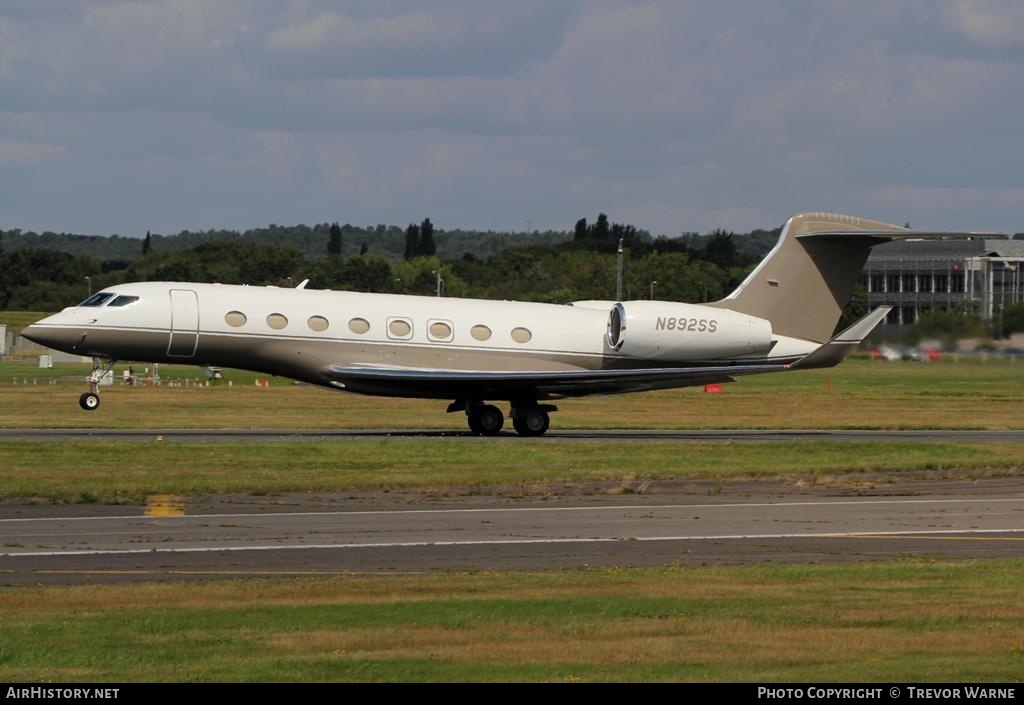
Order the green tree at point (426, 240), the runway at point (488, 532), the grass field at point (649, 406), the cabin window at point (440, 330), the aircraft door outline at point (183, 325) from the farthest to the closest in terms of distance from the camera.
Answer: the green tree at point (426, 240)
the grass field at point (649, 406)
the cabin window at point (440, 330)
the aircraft door outline at point (183, 325)
the runway at point (488, 532)

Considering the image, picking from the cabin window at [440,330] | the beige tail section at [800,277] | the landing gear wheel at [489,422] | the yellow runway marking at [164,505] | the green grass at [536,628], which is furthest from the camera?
the beige tail section at [800,277]

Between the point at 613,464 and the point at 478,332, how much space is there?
7.63 meters

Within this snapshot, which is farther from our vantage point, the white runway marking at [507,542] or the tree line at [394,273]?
the tree line at [394,273]

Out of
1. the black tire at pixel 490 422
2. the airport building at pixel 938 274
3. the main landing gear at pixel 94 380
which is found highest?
the airport building at pixel 938 274

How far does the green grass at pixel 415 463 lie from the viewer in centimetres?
2506

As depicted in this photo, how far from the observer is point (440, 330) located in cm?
3500

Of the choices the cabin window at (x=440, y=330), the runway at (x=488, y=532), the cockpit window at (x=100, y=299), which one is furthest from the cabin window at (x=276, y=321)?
the runway at (x=488, y=532)

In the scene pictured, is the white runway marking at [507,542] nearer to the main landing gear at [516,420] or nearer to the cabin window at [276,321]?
the cabin window at [276,321]

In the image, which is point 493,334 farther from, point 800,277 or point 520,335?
point 800,277

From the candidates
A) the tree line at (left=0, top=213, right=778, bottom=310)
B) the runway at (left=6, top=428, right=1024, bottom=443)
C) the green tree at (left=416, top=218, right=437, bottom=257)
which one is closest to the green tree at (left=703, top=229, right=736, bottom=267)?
the tree line at (left=0, top=213, right=778, bottom=310)

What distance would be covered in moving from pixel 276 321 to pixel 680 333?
31.8 ft

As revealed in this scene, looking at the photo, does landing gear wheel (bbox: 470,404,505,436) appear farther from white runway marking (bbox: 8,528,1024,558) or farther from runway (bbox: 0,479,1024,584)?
white runway marking (bbox: 8,528,1024,558)

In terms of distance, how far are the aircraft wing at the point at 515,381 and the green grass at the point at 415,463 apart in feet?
5.14

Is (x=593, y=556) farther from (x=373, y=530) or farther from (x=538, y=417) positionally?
(x=538, y=417)
